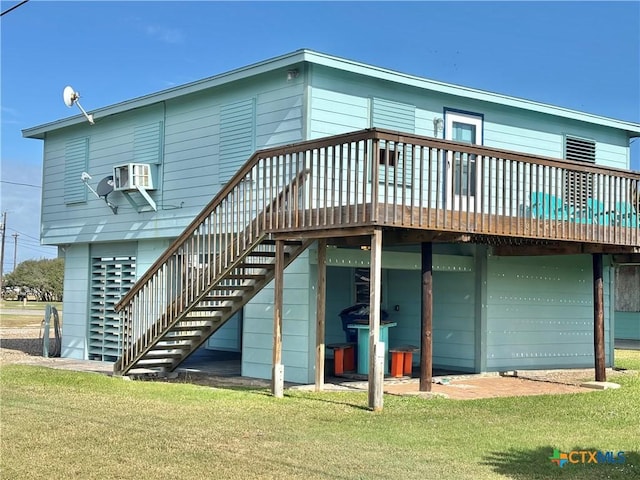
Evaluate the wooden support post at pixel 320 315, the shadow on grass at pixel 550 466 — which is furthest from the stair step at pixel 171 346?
the shadow on grass at pixel 550 466

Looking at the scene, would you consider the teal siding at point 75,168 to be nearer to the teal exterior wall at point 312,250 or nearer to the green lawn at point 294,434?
the teal exterior wall at point 312,250

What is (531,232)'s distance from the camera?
1137cm

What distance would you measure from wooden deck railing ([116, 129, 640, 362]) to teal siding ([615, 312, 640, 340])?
584 inches

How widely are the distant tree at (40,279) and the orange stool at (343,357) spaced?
59775mm

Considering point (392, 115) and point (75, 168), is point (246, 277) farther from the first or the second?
point (75, 168)

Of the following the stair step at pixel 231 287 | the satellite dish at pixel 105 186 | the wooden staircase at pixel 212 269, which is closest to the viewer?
the wooden staircase at pixel 212 269

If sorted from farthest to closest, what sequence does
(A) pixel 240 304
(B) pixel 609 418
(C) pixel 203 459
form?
(A) pixel 240 304 → (B) pixel 609 418 → (C) pixel 203 459

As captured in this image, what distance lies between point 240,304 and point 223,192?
1841 millimetres

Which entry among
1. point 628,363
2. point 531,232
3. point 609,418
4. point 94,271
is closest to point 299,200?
point 531,232

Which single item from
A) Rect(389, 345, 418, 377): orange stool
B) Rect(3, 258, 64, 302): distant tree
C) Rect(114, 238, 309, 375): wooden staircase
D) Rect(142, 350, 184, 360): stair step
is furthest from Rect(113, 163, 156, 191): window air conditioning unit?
Rect(3, 258, 64, 302): distant tree

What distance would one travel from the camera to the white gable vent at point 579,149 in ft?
53.2

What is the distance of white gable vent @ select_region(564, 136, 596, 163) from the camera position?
16.2m

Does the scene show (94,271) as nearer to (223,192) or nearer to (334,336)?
(334,336)

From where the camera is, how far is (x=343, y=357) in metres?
14.2
